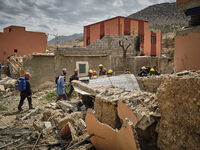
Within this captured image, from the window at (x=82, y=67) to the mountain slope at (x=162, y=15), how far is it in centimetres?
4607

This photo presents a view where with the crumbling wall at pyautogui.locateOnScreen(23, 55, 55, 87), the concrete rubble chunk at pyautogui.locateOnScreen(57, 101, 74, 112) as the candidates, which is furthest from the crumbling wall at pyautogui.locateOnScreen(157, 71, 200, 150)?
the crumbling wall at pyautogui.locateOnScreen(23, 55, 55, 87)

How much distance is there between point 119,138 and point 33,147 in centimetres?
210

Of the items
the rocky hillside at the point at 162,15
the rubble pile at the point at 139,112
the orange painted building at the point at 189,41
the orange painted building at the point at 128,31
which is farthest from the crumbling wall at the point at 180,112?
the rocky hillside at the point at 162,15

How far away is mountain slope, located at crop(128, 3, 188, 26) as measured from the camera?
170 ft

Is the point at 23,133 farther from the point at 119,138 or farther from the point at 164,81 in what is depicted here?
the point at 164,81

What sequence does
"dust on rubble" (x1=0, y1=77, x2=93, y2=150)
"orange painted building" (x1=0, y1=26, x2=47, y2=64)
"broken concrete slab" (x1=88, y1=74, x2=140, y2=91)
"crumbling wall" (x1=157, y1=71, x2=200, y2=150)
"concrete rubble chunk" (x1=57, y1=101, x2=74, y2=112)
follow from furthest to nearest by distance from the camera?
"orange painted building" (x1=0, y1=26, x2=47, y2=64) < "concrete rubble chunk" (x1=57, y1=101, x2=74, y2=112) < "broken concrete slab" (x1=88, y1=74, x2=140, y2=91) < "dust on rubble" (x1=0, y1=77, x2=93, y2=150) < "crumbling wall" (x1=157, y1=71, x2=200, y2=150)

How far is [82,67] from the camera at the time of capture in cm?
1216

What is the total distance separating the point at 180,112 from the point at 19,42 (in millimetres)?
19207

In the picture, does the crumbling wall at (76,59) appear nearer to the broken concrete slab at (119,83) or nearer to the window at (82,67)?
the window at (82,67)

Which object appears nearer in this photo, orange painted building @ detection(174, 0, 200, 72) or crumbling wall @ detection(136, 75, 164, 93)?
orange painted building @ detection(174, 0, 200, 72)

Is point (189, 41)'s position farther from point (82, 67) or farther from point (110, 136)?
point (82, 67)

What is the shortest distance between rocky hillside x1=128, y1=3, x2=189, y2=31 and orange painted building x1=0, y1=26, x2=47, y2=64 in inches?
1617

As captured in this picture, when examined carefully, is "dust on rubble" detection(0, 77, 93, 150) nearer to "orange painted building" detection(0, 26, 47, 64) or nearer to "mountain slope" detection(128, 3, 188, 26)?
"orange painted building" detection(0, 26, 47, 64)

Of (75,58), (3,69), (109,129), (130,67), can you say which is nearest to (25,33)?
(3,69)
